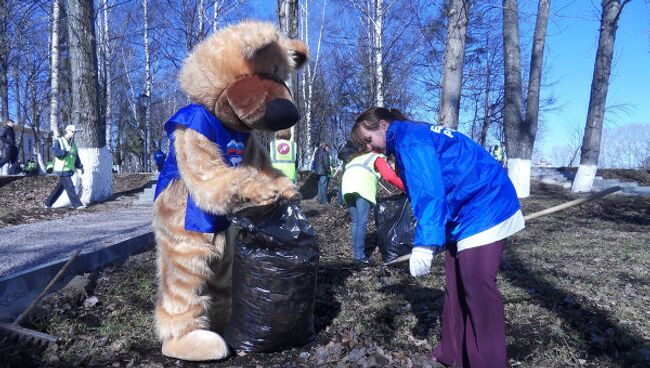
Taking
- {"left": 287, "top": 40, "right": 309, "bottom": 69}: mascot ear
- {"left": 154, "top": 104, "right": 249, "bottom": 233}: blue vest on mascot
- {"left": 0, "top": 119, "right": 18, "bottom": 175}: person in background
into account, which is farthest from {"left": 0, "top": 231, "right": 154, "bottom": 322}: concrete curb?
{"left": 0, "top": 119, "right": 18, "bottom": 175}: person in background

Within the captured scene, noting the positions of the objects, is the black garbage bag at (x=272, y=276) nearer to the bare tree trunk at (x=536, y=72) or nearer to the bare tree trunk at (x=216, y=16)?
the bare tree trunk at (x=536, y=72)

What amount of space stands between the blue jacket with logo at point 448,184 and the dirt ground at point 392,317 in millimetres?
948

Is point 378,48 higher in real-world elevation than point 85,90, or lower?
higher

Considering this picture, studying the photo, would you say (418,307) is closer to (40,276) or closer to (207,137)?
(207,137)

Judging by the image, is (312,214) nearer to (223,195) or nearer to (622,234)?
(622,234)

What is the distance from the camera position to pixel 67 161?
9703mm

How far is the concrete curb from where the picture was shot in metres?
3.42

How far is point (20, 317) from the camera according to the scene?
3080 mm

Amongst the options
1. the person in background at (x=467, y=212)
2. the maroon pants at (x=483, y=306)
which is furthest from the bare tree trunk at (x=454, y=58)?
the maroon pants at (x=483, y=306)

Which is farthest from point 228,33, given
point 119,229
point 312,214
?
point 312,214

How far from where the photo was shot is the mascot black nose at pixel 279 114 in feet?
8.82

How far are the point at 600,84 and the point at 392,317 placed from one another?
1311 cm

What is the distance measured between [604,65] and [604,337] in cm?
1275

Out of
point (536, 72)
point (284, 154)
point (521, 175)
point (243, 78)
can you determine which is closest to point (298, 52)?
point (243, 78)
